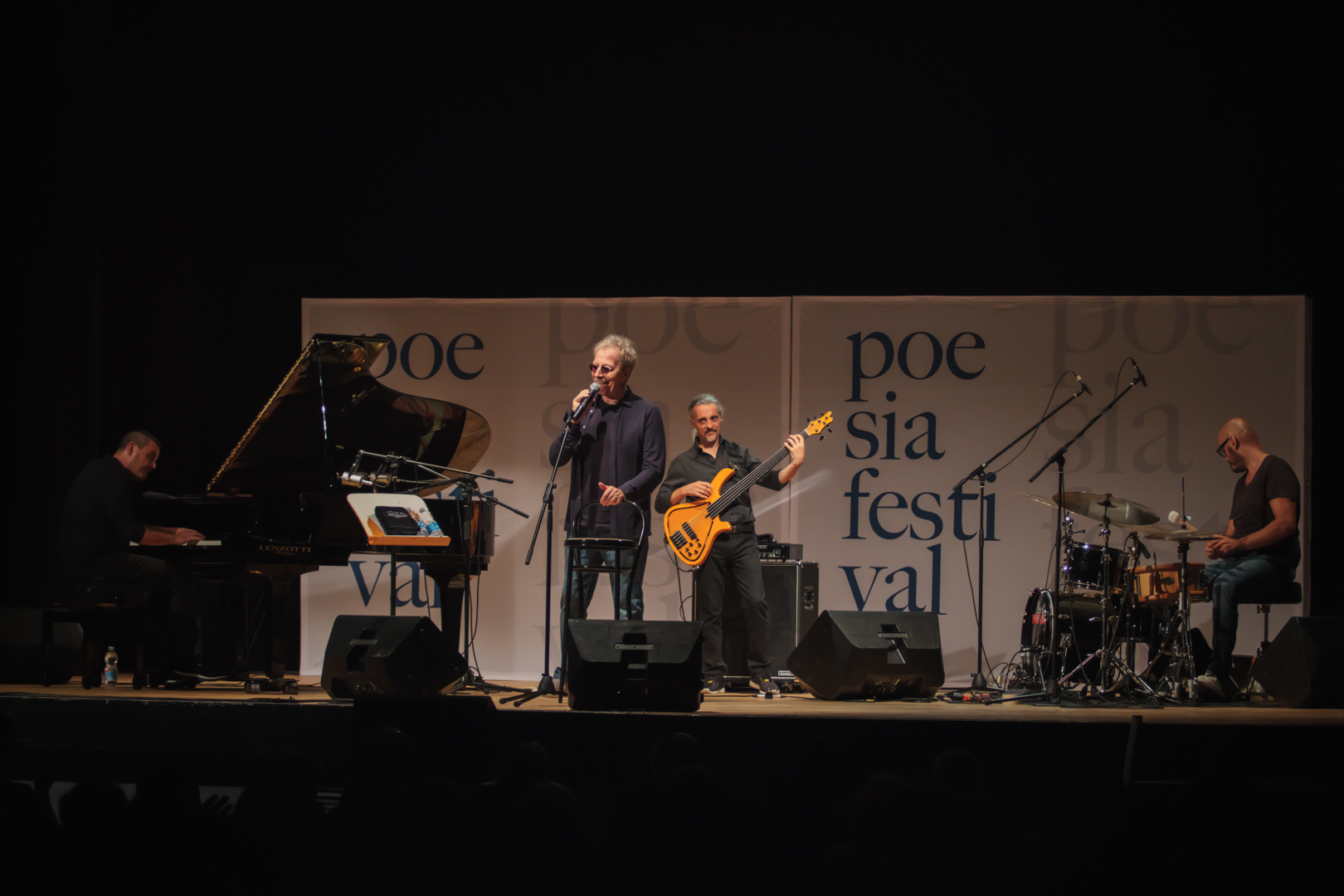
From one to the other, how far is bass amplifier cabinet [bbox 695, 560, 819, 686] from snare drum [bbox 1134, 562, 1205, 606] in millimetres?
1849

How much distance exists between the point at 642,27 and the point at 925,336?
2.81 m

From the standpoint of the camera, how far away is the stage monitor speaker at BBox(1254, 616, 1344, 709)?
4.93 m

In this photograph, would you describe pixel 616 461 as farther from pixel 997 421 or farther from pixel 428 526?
pixel 997 421

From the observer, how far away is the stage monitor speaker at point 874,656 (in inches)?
195

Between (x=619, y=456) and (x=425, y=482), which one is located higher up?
(x=619, y=456)

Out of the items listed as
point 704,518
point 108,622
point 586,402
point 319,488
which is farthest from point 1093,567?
point 108,622

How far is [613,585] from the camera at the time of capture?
549cm

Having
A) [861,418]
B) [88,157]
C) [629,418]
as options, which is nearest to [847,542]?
[861,418]

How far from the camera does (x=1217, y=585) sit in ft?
18.6

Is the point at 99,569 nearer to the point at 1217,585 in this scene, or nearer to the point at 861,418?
the point at 861,418

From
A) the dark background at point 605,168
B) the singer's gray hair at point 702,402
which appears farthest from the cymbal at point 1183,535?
the singer's gray hair at point 702,402

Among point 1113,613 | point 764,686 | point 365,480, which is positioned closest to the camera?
point 365,480

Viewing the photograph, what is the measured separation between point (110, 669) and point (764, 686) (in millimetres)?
3498

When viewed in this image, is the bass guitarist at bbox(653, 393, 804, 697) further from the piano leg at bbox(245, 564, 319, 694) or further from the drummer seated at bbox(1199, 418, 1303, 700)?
the drummer seated at bbox(1199, 418, 1303, 700)
